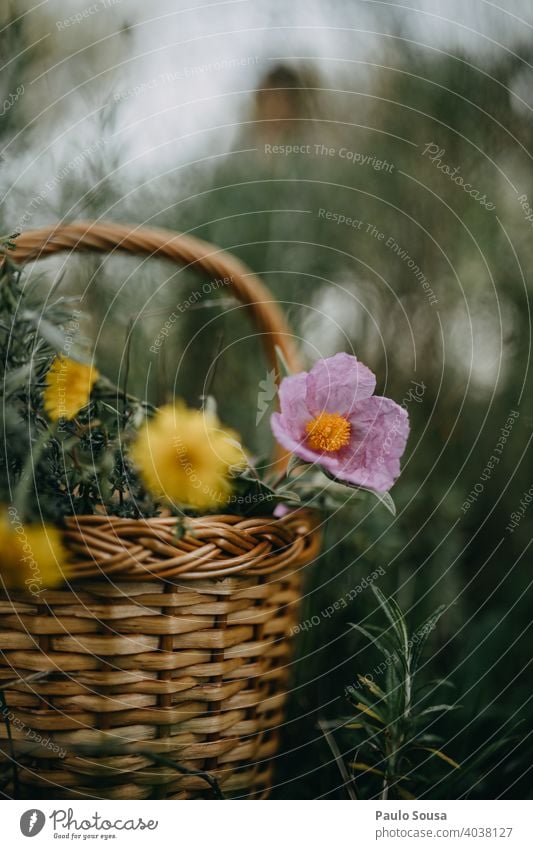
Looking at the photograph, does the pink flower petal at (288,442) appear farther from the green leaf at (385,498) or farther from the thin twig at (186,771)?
the thin twig at (186,771)

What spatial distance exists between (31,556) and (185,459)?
0.10m

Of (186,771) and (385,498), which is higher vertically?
(385,498)

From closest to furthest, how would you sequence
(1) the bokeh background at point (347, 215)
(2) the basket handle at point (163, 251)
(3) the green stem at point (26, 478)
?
(3) the green stem at point (26, 478)
(2) the basket handle at point (163, 251)
(1) the bokeh background at point (347, 215)

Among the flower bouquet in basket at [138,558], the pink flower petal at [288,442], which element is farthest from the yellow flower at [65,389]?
the pink flower petal at [288,442]

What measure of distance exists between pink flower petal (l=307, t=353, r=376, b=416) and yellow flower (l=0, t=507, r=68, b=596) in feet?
0.56

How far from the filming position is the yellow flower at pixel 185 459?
0.41 meters

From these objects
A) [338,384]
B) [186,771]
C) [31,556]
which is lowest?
[186,771]

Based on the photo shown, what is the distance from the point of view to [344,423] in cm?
44

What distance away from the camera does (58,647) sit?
0.39 metres

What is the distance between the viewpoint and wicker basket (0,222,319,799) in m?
0.39

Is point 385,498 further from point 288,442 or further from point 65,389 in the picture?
point 65,389

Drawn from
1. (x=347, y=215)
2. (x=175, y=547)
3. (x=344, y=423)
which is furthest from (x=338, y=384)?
(x=347, y=215)

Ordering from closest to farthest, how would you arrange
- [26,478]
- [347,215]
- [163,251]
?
[26,478]
[163,251]
[347,215]

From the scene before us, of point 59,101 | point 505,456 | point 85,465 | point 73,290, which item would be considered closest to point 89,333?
point 73,290
